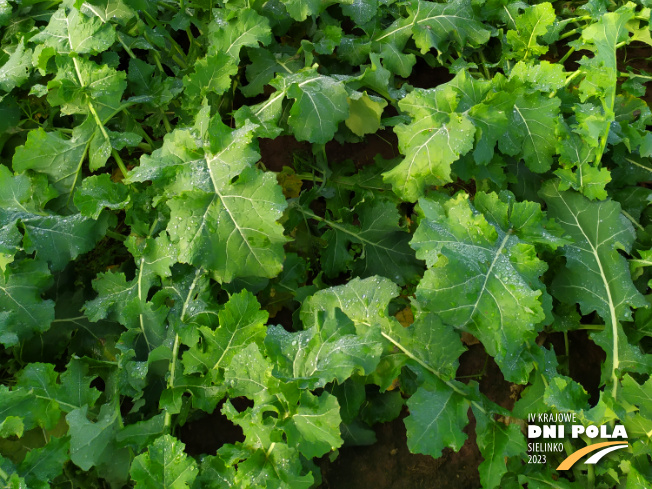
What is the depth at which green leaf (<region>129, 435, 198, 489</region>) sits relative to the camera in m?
1.85

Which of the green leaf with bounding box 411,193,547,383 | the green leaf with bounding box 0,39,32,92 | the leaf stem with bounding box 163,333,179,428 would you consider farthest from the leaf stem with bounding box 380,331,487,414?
the green leaf with bounding box 0,39,32,92

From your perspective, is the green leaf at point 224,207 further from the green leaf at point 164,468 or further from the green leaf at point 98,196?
the green leaf at point 164,468

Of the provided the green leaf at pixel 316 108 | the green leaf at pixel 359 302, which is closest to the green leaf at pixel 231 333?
the green leaf at pixel 359 302

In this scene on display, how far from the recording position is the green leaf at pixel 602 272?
7.82ft

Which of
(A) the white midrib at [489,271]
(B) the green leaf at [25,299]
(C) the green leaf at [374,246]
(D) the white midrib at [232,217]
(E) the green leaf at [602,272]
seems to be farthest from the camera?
(C) the green leaf at [374,246]

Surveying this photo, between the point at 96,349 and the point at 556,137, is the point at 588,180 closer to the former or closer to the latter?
the point at 556,137

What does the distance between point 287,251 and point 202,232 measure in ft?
2.28

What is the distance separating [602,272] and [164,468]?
80.0 inches

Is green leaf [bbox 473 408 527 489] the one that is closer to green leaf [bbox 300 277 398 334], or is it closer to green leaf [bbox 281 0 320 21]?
green leaf [bbox 300 277 398 334]

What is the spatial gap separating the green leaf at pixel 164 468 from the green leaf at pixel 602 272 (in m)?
1.78

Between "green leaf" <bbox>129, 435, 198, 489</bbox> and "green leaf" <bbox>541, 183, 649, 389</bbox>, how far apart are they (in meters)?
1.78

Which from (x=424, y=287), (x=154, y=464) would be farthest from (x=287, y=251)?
(x=154, y=464)

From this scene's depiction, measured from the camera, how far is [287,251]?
2760mm

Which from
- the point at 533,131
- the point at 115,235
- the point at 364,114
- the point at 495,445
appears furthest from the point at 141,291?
the point at 533,131
